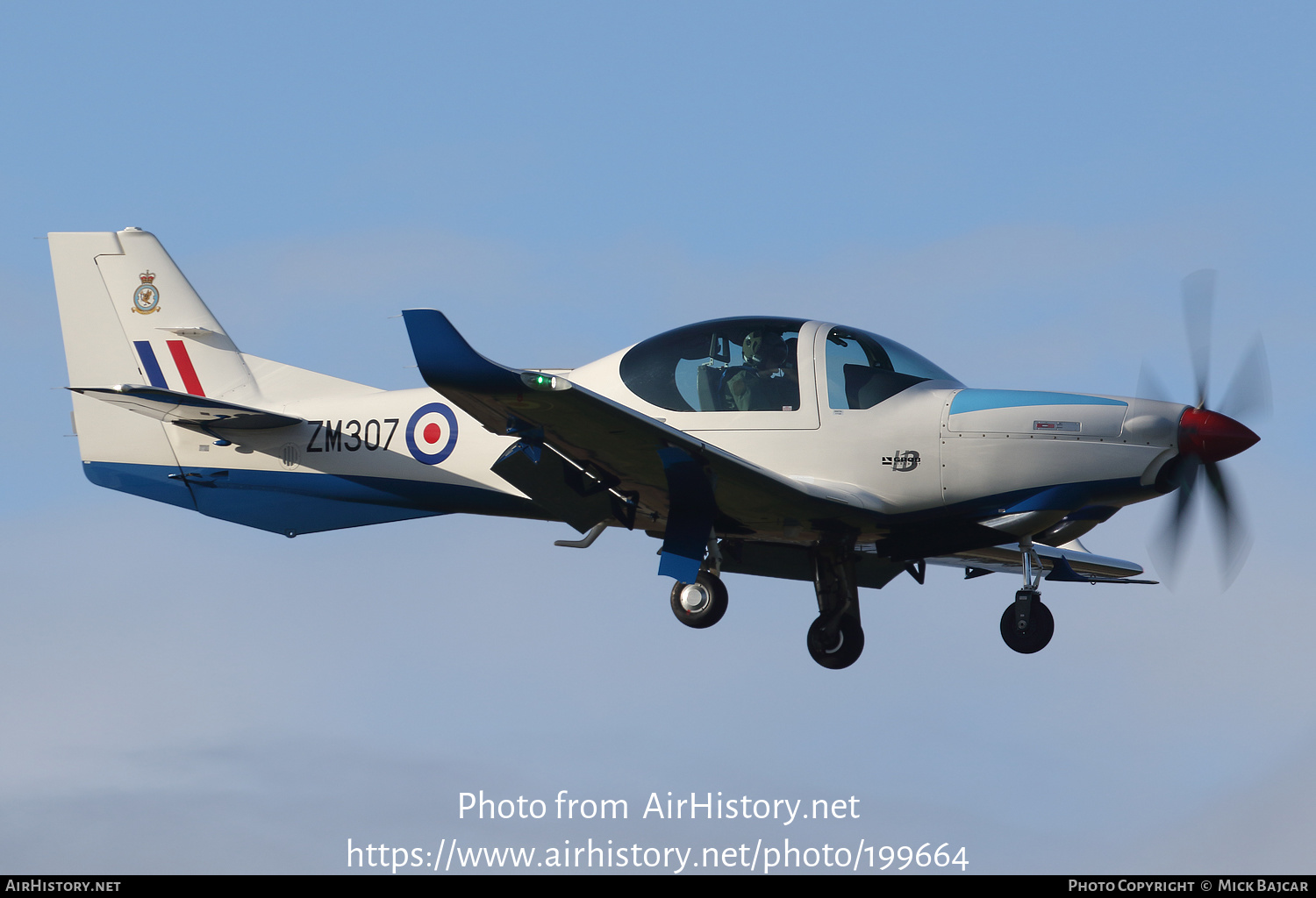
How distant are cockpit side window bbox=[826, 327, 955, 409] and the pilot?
1.22 ft

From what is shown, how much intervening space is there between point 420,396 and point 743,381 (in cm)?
369

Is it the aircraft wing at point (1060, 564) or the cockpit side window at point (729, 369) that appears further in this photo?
the aircraft wing at point (1060, 564)

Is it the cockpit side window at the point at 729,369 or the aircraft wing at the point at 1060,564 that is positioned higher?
the cockpit side window at the point at 729,369

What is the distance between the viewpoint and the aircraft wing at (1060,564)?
16719mm

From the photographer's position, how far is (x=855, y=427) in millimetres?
13969

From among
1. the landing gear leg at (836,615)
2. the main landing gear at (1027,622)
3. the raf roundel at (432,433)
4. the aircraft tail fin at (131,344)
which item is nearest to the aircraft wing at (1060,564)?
the landing gear leg at (836,615)

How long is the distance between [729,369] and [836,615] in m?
2.96

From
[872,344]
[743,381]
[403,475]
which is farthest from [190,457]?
[872,344]

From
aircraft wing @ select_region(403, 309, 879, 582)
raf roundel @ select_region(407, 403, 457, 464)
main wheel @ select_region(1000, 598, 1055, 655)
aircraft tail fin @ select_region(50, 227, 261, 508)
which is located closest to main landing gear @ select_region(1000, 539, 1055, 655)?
main wheel @ select_region(1000, 598, 1055, 655)

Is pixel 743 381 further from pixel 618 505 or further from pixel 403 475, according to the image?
pixel 403 475

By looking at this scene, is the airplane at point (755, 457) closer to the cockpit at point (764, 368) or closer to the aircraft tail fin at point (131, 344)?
the cockpit at point (764, 368)

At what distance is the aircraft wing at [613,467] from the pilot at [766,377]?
0.91m

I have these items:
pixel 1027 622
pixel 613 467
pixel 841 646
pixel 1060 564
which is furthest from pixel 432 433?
pixel 1060 564

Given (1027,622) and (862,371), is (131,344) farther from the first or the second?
(1027,622)
